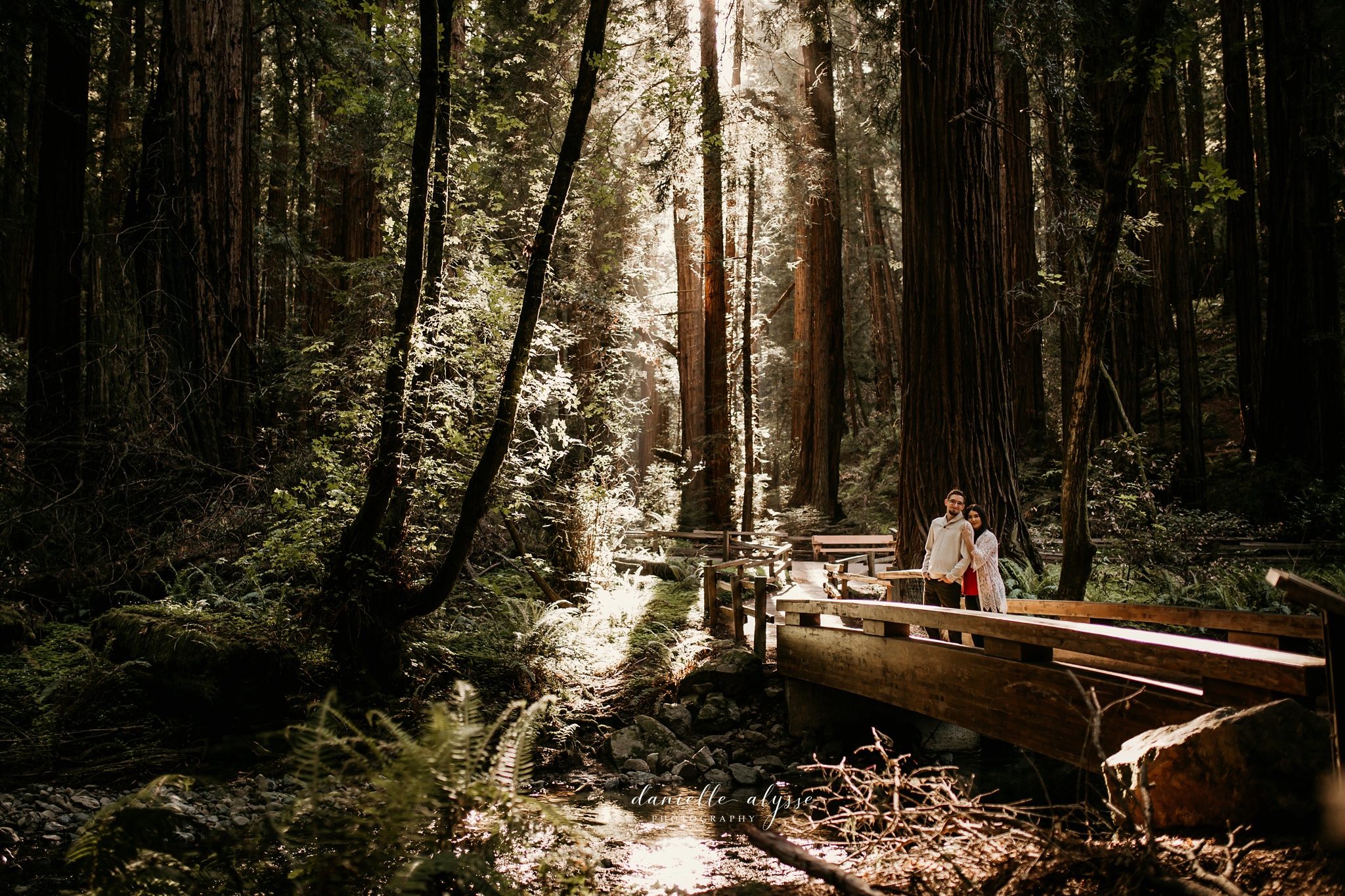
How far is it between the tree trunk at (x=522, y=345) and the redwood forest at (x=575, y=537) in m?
0.05

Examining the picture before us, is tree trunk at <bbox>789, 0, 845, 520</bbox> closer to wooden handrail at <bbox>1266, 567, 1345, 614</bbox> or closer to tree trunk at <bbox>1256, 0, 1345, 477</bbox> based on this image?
tree trunk at <bbox>1256, 0, 1345, 477</bbox>

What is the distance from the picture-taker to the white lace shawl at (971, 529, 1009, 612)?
6.99 m

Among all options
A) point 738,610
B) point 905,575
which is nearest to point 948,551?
point 905,575

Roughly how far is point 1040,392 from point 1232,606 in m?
11.7

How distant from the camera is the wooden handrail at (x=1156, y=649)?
3.51 m

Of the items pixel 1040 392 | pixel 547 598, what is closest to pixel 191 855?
pixel 547 598

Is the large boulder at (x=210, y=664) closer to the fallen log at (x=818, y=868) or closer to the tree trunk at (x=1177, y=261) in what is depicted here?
the fallen log at (x=818, y=868)

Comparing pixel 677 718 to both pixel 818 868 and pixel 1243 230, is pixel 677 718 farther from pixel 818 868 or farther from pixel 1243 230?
pixel 1243 230

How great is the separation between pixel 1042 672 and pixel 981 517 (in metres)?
3.19

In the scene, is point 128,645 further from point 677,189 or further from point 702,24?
point 702,24

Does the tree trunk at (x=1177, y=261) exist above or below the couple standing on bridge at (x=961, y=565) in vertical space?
above

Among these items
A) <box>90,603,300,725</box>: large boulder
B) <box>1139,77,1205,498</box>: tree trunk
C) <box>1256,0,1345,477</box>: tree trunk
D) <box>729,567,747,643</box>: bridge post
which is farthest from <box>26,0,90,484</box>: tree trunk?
<box>1256,0,1345,477</box>: tree trunk

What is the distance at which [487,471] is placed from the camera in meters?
7.09

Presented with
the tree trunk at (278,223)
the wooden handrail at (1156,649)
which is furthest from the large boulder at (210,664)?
the tree trunk at (278,223)
